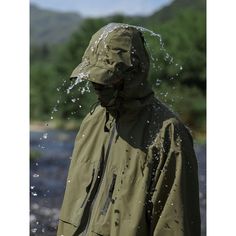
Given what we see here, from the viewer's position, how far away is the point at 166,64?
9.34m

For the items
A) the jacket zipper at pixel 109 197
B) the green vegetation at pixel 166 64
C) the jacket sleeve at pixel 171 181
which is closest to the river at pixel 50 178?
the green vegetation at pixel 166 64

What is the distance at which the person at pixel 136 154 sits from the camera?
7.19 ft

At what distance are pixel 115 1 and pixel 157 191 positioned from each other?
14212 mm

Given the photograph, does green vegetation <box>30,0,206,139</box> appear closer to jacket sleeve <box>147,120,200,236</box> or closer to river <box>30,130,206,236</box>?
river <box>30,130,206,236</box>

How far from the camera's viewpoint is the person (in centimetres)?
219

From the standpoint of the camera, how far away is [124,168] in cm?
228

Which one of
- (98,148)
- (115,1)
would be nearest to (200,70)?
(115,1)

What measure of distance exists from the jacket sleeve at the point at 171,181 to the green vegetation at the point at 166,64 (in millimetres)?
7172

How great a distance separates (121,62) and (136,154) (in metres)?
0.29

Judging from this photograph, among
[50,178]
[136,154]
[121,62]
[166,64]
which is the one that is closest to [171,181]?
[136,154]

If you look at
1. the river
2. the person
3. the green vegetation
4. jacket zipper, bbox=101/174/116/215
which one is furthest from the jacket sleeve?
the green vegetation

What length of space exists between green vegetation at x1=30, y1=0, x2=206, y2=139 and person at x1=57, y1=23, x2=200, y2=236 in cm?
710

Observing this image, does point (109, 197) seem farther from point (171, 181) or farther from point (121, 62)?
point (121, 62)
